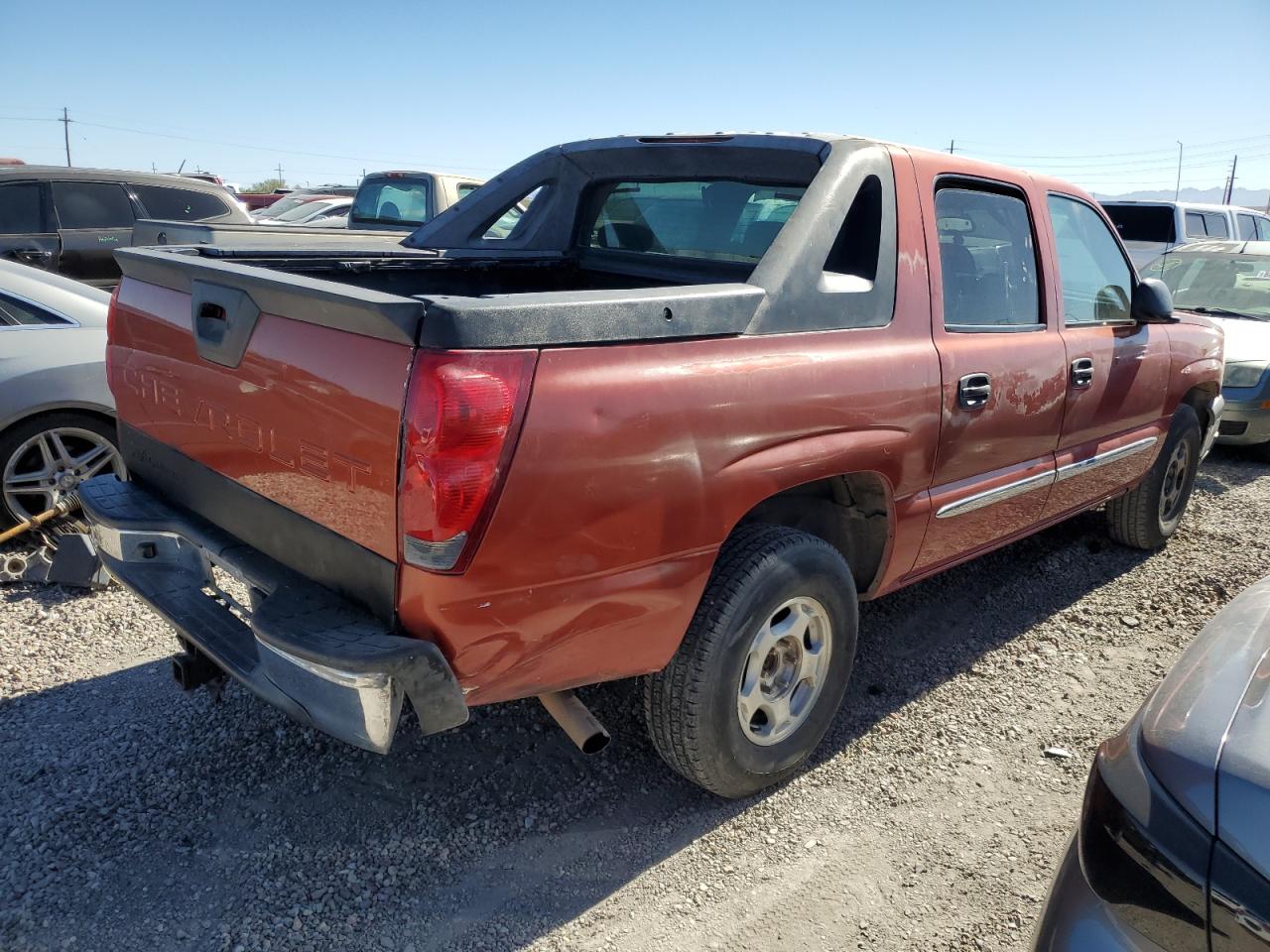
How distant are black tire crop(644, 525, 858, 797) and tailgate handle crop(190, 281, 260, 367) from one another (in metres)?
1.40

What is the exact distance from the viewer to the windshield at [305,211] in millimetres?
16500

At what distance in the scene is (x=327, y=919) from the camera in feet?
8.04

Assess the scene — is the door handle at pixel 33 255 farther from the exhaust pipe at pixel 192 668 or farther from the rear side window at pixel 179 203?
the exhaust pipe at pixel 192 668

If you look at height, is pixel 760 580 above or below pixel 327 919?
above

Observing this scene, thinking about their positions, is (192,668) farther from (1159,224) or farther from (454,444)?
(1159,224)

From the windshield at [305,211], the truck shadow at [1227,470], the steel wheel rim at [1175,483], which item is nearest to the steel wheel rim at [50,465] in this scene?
the steel wheel rim at [1175,483]

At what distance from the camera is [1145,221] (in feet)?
41.4

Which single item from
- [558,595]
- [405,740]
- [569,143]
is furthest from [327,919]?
[569,143]

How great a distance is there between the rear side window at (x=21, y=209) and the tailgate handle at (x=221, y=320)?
701 cm

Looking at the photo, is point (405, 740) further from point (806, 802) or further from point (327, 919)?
point (806, 802)

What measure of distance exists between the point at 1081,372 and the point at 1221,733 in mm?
2571

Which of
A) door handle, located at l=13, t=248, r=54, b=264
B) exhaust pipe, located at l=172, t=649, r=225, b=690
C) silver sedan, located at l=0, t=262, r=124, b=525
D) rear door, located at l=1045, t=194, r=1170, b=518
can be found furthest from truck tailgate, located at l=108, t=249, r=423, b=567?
door handle, located at l=13, t=248, r=54, b=264

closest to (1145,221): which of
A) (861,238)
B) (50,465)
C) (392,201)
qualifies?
(392,201)

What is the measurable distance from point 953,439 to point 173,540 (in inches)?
98.8
